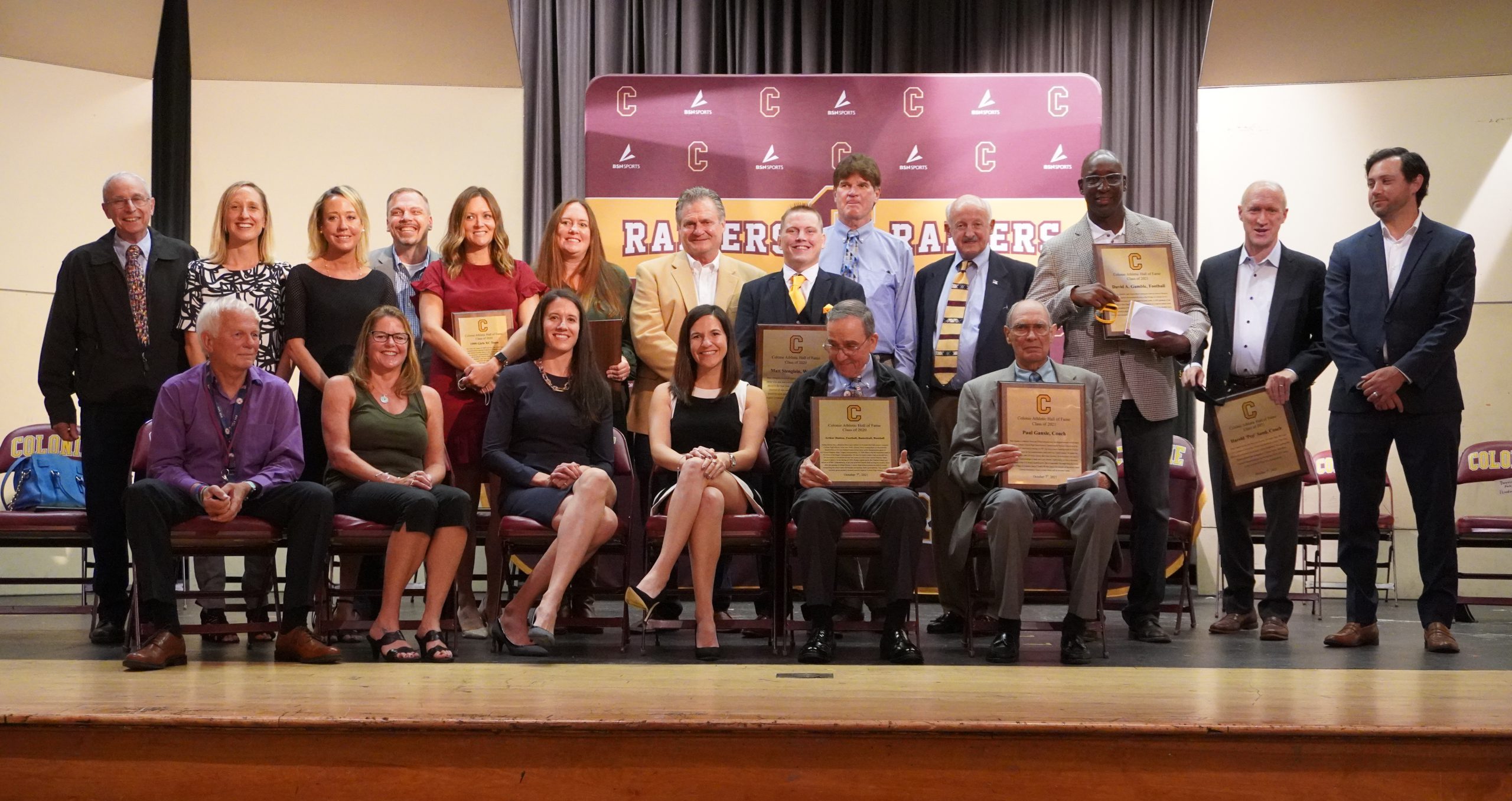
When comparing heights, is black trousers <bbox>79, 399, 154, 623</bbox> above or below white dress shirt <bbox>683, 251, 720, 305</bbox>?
below

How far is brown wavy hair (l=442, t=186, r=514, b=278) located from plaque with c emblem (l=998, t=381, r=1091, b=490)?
1921 millimetres

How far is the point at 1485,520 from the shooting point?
19.2 feet


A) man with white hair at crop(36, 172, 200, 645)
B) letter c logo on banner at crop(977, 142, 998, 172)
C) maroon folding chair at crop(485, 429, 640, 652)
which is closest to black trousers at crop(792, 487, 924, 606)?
maroon folding chair at crop(485, 429, 640, 652)

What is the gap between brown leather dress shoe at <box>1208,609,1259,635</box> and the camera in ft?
16.4

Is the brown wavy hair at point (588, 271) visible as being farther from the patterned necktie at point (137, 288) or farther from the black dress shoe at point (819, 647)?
the black dress shoe at point (819, 647)

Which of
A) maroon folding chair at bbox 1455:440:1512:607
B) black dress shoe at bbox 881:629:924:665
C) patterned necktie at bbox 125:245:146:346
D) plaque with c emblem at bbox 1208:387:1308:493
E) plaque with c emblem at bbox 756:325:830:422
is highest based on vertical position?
patterned necktie at bbox 125:245:146:346

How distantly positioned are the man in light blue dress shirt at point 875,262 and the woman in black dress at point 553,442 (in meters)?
1.19

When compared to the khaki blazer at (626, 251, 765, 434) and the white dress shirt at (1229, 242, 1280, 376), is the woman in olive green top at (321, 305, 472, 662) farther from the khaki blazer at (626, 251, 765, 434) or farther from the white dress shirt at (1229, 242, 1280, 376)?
the white dress shirt at (1229, 242, 1280, 376)

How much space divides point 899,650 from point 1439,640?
1950 mm

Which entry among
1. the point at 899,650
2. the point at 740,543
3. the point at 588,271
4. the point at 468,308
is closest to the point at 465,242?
the point at 468,308

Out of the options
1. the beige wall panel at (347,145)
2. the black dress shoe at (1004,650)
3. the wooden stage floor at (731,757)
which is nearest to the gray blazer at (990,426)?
the black dress shoe at (1004,650)

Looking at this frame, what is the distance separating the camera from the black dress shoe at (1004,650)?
411 centimetres

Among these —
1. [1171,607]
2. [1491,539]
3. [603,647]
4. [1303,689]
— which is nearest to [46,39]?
[603,647]

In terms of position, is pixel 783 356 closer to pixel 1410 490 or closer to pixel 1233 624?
pixel 1233 624
